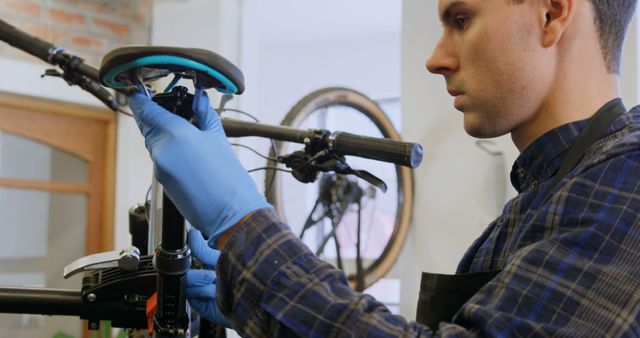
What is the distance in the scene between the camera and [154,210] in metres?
0.87

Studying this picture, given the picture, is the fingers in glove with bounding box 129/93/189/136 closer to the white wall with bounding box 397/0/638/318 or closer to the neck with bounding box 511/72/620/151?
the neck with bounding box 511/72/620/151

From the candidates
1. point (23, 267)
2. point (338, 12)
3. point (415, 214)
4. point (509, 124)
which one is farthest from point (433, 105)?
point (338, 12)

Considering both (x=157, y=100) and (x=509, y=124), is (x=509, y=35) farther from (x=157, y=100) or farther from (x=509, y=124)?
(x=157, y=100)

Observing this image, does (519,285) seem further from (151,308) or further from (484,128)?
(151,308)

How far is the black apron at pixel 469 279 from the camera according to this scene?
691 millimetres

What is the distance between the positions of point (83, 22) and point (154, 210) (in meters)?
2.62

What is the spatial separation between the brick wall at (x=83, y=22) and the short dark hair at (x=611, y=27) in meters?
2.71

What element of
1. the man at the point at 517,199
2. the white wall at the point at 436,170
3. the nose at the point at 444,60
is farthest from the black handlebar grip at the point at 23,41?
the white wall at the point at 436,170

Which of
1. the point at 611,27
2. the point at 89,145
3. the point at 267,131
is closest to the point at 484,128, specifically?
the point at 611,27

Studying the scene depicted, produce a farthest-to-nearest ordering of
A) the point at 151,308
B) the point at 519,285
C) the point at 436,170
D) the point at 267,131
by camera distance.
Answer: the point at 436,170 → the point at 267,131 → the point at 151,308 → the point at 519,285

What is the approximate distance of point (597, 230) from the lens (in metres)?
0.59

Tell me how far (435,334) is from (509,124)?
0.26 m

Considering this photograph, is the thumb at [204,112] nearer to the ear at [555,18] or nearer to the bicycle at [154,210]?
the bicycle at [154,210]

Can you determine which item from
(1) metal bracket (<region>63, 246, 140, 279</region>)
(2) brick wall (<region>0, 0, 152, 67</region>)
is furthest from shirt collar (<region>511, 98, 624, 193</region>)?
(2) brick wall (<region>0, 0, 152, 67</region>)
